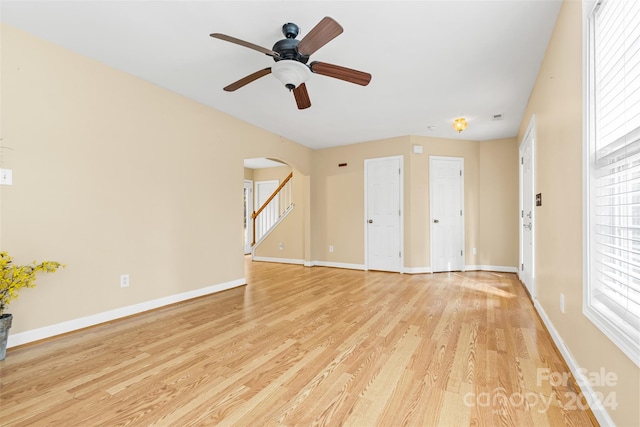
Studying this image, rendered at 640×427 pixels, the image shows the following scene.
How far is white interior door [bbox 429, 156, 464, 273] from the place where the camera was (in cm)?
518

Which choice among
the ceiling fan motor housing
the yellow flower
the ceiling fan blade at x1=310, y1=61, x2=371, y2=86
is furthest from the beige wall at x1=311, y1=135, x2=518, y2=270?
the yellow flower

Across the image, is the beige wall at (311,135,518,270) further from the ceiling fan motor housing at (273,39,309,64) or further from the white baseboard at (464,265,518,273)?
the ceiling fan motor housing at (273,39,309,64)

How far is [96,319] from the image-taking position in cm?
267

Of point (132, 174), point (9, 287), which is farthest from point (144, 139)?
point (9, 287)

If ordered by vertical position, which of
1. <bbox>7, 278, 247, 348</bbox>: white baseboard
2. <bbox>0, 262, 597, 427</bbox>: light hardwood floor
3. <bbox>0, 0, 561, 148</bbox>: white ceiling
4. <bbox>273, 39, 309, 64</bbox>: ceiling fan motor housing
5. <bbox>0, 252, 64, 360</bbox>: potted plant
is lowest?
<bbox>0, 262, 597, 427</bbox>: light hardwood floor

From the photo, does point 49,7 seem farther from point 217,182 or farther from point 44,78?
point 217,182

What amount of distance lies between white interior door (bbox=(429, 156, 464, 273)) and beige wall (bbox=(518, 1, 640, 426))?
245cm

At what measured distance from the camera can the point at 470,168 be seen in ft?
17.5

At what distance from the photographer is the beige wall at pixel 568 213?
1246mm

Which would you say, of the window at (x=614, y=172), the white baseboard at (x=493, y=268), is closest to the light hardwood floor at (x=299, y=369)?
the window at (x=614, y=172)

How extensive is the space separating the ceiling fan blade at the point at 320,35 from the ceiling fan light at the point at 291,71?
14cm

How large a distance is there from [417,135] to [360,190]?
142cm

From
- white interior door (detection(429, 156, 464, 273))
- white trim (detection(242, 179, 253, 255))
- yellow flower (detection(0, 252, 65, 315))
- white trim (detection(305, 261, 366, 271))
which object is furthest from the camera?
white trim (detection(242, 179, 253, 255))

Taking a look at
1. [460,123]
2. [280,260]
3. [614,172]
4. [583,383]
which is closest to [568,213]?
[614,172]
